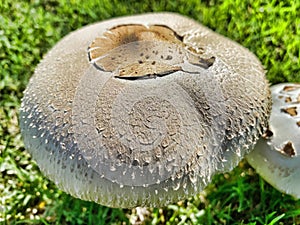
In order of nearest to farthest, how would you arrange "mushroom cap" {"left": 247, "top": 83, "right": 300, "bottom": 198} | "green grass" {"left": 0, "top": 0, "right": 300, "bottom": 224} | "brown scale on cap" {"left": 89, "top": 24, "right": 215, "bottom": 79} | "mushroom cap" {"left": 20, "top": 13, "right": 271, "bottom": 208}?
"mushroom cap" {"left": 20, "top": 13, "right": 271, "bottom": 208} < "brown scale on cap" {"left": 89, "top": 24, "right": 215, "bottom": 79} < "mushroom cap" {"left": 247, "top": 83, "right": 300, "bottom": 198} < "green grass" {"left": 0, "top": 0, "right": 300, "bottom": 224}

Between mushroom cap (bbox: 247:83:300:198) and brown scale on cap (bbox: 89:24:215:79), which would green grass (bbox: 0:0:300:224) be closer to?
mushroom cap (bbox: 247:83:300:198)

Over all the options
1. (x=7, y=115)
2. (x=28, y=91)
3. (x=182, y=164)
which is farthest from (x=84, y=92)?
(x=7, y=115)

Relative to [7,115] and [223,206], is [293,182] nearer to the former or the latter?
[223,206]

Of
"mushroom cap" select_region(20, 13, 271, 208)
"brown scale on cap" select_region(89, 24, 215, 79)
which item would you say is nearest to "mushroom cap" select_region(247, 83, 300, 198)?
"mushroom cap" select_region(20, 13, 271, 208)

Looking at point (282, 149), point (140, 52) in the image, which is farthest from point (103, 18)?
point (282, 149)

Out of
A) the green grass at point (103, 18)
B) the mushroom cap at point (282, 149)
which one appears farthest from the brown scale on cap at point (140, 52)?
the green grass at point (103, 18)

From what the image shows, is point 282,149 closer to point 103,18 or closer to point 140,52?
point 140,52
